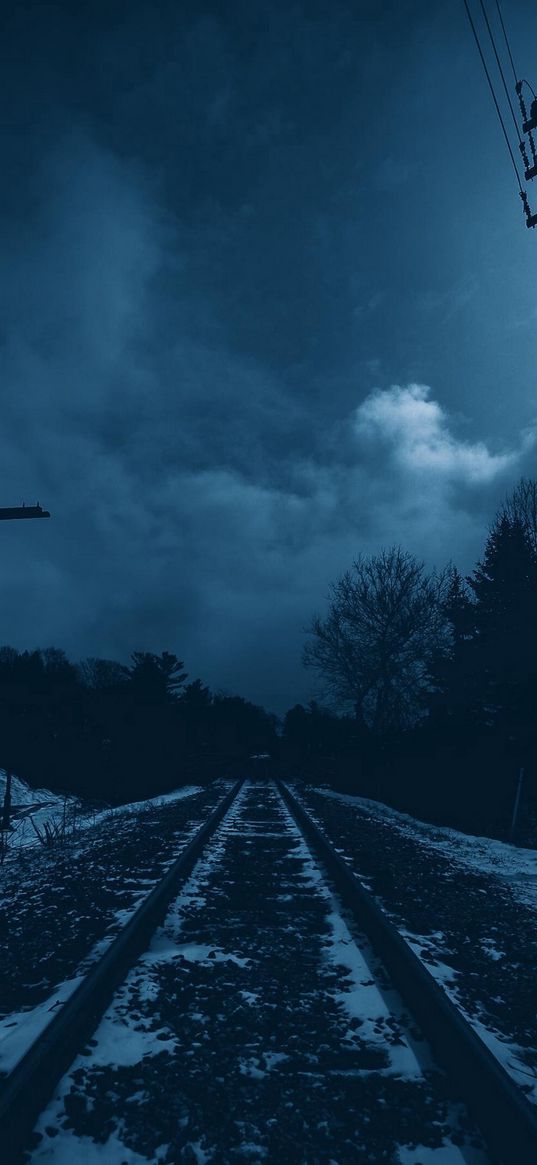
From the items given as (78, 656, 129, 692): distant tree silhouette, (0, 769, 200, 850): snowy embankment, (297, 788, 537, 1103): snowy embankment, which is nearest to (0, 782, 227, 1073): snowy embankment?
(0, 769, 200, 850): snowy embankment

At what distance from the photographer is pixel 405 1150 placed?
225 cm

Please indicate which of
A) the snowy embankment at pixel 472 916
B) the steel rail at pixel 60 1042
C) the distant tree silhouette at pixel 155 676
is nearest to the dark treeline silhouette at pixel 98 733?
the distant tree silhouette at pixel 155 676

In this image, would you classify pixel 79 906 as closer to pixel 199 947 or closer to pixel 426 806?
pixel 199 947

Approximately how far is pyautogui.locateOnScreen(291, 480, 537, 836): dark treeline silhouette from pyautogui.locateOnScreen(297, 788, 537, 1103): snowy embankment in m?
4.97

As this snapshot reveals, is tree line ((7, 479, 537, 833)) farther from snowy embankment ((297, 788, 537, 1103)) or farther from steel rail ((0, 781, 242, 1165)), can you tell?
steel rail ((0, 781, 242, 1165))

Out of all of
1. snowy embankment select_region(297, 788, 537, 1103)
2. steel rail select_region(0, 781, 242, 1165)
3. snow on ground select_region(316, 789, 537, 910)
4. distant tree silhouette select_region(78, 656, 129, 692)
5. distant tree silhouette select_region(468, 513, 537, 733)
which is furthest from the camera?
distant tree silhouette select_region(78, 656, 129, 692)

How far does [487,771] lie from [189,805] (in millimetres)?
9427

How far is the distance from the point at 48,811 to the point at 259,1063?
18.5 meters

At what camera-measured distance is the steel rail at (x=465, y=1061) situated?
2.18 m

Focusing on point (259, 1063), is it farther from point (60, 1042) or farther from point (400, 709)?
point (400, 709)

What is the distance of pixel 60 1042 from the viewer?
2.67 metres

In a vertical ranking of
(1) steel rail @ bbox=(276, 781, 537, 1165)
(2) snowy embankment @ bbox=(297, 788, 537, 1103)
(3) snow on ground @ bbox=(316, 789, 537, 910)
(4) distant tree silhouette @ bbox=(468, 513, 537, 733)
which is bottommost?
(3) snow on ground @ bbox=(316, 789, 537, 910)

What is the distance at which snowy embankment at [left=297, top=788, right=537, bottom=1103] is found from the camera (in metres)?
3.37

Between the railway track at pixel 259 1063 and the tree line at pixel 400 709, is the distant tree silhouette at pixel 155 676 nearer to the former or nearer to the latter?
the tree line at pixel 400 709
